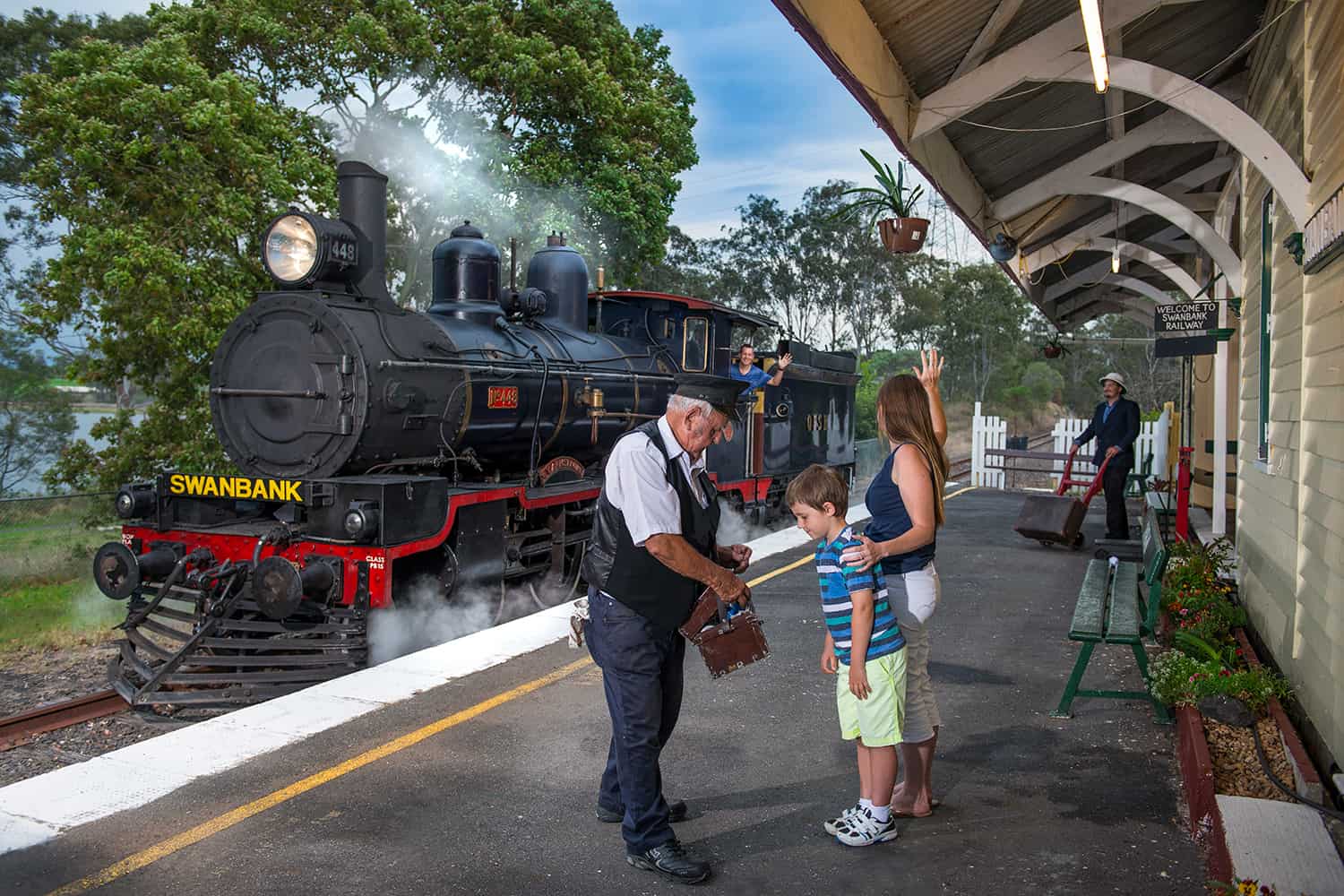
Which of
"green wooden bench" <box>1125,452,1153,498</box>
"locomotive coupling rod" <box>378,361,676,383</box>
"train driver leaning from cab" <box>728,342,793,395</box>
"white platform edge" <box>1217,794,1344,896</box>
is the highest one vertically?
"train driver leaning from cab" <box>728,342,793,395</box>

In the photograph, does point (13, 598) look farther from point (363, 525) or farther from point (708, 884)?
point (708, 884)

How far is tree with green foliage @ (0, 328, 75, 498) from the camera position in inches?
828

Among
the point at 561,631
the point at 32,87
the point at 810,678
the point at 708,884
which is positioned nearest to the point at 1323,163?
the point at 810,678

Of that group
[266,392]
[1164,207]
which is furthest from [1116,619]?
[266,392]

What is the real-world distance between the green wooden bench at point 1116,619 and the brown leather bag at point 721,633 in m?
2.05

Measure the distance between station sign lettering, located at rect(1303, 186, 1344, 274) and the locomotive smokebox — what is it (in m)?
6.52

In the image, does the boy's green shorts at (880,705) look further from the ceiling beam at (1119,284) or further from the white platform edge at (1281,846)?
the ceiling beam at (1119,284)

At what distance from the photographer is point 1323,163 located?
5.00 m

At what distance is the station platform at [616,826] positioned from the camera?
357cm

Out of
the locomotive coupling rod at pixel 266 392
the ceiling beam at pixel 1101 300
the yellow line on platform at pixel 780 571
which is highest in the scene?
the ceiling beam at pixel 1101 300

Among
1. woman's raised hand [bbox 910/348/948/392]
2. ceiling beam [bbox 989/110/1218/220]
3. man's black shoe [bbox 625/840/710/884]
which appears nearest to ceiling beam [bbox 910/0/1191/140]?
ceiling beam [bbox 989/110/1218/220]

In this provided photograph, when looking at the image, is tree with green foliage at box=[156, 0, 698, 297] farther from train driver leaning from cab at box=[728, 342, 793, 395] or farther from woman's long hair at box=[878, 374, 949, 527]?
woman's long hair at box=[878, 374, 949, 527]

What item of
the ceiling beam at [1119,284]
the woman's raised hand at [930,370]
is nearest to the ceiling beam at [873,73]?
the woman's raised hand at [930,370]

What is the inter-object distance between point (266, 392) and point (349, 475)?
85 centimetres
